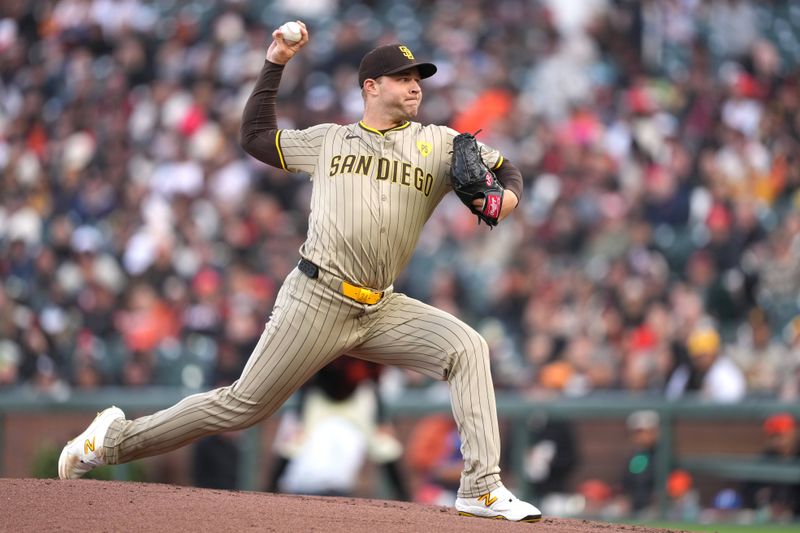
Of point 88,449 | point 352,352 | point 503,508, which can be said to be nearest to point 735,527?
point 503,508

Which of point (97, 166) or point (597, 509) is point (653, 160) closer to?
point (597, 509)

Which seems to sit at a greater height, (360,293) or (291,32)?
(291,32)

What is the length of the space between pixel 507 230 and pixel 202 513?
22.4 feet

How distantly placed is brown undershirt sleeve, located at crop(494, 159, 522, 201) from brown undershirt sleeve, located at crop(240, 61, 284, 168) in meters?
0.88

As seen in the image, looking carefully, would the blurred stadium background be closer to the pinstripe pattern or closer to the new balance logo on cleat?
the pinstripe pattern

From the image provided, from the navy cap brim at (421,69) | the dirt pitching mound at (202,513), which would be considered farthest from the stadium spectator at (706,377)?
the navy cap brim at (421,69)

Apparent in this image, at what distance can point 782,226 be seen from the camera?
1057cm

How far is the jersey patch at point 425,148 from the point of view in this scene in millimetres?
5172

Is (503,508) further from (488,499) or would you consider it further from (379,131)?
(379,131)

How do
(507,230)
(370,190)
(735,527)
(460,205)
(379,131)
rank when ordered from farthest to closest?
(460,205) < (507,230) < (735,527) < (379,131) < (370,190)

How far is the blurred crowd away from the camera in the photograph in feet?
33.4

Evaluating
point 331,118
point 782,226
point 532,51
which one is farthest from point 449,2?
point 782,226

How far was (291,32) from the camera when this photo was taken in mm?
5180

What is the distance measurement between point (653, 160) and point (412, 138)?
671 centimetres
